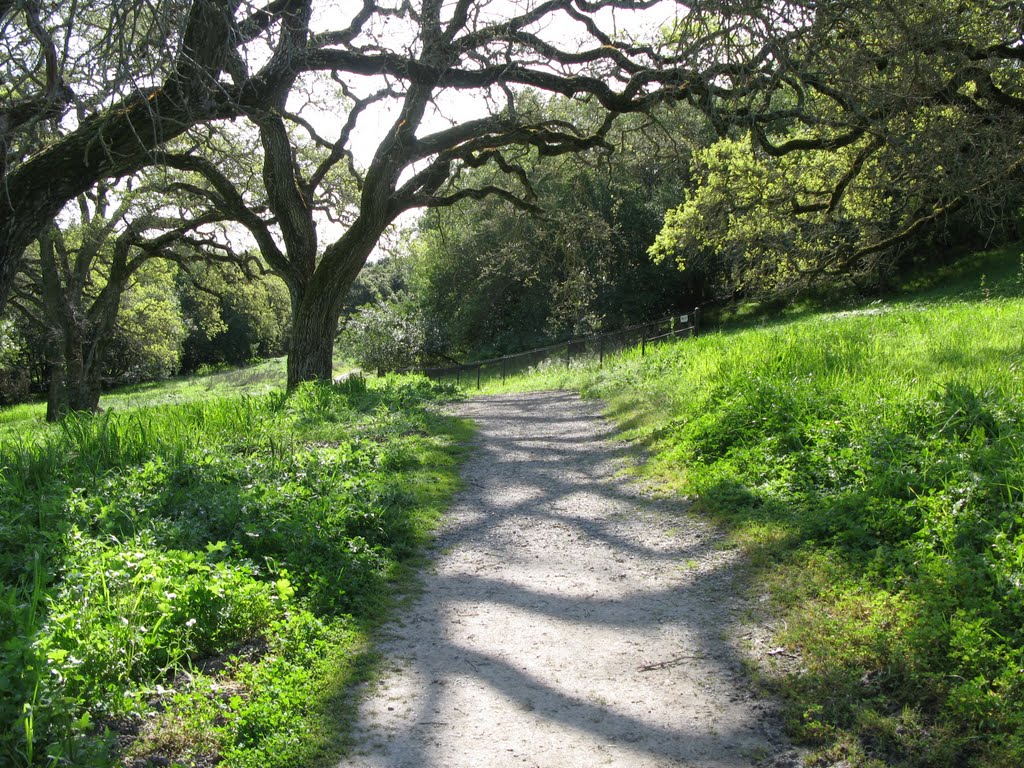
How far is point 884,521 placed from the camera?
15.1 feet

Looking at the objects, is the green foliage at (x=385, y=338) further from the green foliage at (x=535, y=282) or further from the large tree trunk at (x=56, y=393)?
the large tree trunk at (x=56, y=393)

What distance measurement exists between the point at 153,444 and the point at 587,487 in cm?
421

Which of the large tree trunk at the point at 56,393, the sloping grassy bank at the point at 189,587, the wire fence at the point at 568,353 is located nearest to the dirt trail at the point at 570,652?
the sloping grassy bank at the point at 189,587

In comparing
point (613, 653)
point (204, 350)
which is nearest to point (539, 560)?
point (613, 653)

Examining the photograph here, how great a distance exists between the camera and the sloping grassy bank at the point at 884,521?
3191mm

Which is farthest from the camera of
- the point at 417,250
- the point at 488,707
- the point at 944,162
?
the point at 417,250

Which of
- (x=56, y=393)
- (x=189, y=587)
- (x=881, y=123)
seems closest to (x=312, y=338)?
(x=881, y=123)

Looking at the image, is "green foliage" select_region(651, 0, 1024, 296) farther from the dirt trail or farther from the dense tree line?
the dirt trail

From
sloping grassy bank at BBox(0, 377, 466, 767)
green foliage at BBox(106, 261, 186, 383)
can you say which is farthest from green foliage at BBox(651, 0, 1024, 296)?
green foliage at BBox(106, 261, 186, 383)

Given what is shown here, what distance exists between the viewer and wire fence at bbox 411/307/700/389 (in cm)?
2197

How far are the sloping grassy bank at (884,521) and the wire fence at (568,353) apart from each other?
1236 centimetres

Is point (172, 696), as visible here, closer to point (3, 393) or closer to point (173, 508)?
point (173, 508)

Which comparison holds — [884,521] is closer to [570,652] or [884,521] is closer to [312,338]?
[570,652]

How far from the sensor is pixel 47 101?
5.61 m
